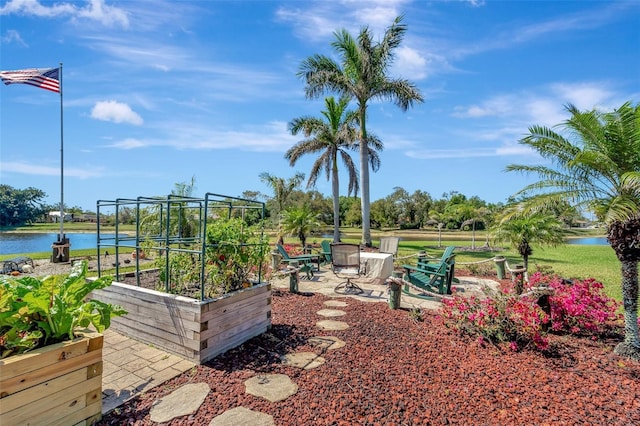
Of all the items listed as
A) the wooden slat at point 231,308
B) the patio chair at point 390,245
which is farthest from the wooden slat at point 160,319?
the patio chair at point 390,245

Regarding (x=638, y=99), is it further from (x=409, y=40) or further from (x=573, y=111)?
(x=409, y=40)

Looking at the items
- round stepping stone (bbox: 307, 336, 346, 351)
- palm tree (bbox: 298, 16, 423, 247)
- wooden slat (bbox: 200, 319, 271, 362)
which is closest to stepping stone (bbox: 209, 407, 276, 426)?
wooden slat (bbox: 200, 319, 271, 362)

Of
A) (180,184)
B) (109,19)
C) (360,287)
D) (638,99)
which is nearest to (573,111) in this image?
(638,99)

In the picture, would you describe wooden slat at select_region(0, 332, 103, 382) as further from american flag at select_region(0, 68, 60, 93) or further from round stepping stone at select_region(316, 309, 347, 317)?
american flag at select_region(0, 68, 60, 93)

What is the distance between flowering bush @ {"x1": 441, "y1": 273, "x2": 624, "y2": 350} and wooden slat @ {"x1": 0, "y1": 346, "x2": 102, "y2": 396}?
158 inches

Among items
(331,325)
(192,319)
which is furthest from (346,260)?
Result: (192,319)

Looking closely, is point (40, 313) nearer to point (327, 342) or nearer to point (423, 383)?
point (327, 342)

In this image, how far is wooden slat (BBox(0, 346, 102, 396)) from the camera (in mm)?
1844

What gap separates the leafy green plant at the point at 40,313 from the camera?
203cm

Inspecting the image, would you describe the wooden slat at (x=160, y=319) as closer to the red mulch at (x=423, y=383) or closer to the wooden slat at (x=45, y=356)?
the red mulch at (x=423, y=383)

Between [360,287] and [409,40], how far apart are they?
39.6 feet

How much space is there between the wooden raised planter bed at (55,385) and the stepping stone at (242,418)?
3.00ft

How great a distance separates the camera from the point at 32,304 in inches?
82.4

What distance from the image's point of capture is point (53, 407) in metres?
2.04
